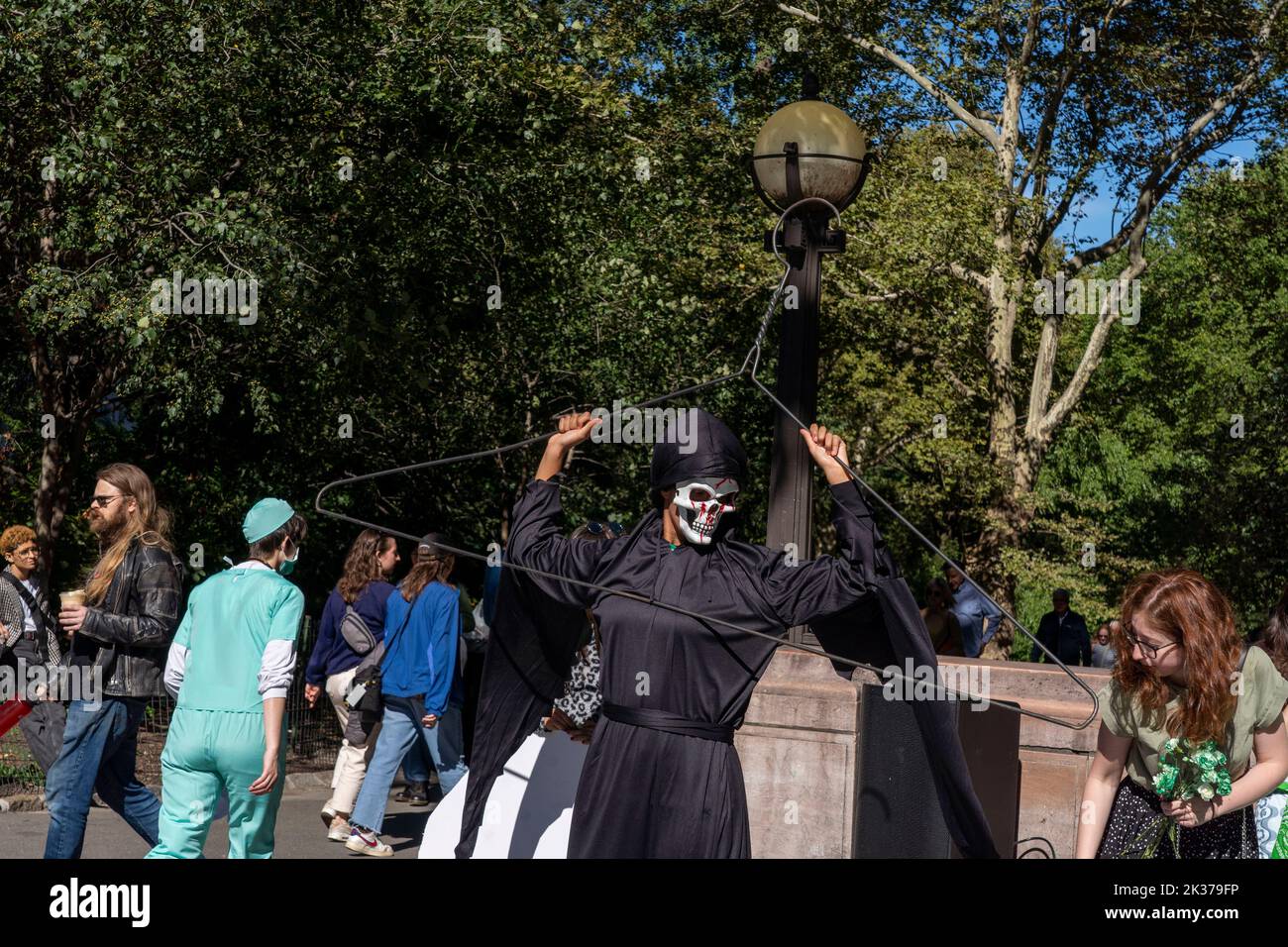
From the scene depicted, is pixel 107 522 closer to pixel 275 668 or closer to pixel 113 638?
pixel 113 638

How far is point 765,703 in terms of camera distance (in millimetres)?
6914

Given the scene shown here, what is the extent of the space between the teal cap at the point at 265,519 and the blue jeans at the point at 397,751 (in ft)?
9.79

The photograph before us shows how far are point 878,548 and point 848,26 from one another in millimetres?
17460

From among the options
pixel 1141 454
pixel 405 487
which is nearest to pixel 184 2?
pixel 405 487

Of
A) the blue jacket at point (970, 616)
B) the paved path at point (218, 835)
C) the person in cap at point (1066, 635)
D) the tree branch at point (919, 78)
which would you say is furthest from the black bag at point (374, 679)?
the tree branch at point (919, 78)

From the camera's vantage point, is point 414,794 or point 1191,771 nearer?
point 1191,771

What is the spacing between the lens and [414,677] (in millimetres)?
8477

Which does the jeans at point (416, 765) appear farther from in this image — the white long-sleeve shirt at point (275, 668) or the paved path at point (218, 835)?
the white long-sleeve shirt at point (275, 668)

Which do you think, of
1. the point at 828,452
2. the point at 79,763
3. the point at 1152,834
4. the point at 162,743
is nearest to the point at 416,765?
the point at 162,743

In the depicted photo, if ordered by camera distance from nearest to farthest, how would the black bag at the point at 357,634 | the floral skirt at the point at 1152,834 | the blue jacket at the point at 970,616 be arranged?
1. the floral skirt at the point at 1152,834
2. the black bag at the point at 357,634
3. the blue jacket at the point at 970,616

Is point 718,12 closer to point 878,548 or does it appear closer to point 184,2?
point 184,2

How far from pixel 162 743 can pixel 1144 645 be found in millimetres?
9367

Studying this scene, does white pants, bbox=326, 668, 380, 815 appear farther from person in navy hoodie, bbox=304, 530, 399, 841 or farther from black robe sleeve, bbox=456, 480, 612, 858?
black robe sleeve, bbox=456, 480, 612, 858

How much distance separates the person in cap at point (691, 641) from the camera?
14.1ft
